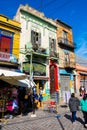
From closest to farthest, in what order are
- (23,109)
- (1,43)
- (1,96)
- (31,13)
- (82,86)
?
(1,96) → (23,109) → (1,43) → (31,13) → (82,86)

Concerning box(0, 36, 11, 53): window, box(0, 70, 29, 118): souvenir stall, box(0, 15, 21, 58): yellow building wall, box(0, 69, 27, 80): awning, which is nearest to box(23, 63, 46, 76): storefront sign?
box(0, 15, 21, 58): yellow building wall

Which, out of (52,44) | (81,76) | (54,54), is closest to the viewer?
(54,54)

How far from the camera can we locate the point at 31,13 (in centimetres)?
1833

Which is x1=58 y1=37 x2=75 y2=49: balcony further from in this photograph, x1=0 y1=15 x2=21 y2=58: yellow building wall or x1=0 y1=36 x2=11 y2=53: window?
x1=0 y1=36 x2=11 y2=53: window

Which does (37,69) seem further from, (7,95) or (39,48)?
(7,95)

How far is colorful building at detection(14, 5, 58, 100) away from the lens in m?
17.0

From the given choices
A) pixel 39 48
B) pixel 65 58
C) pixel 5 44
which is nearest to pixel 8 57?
pixel 5 44

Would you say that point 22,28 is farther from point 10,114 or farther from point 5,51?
point 10,114

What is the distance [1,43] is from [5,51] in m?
0.93

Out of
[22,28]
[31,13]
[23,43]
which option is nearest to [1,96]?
[23,43]

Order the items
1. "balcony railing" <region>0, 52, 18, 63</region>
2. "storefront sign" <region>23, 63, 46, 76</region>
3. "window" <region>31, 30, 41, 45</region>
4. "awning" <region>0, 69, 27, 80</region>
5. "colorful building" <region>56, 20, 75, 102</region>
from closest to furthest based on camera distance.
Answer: "awning" <region>0, 69, 27, 80</region>
"balcony railing" <region>0, 52, 18, 63</region>
"storefront sign" <region>23, 63, 46, 76</region>
"window" <region>31, 30, 41, 45</region>
"colorful building" <region>56, 20, 75, 102</region>

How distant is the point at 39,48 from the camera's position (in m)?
18.0

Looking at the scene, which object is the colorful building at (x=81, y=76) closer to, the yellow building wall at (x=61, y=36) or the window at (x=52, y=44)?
the yellow building wall at (x=61, y=36)

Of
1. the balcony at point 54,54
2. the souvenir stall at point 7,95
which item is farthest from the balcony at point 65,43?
the souvenir stall at point 7,95
